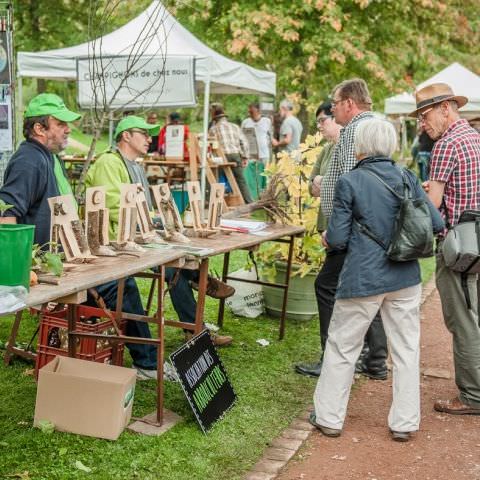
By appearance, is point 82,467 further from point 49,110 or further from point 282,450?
point 49,110

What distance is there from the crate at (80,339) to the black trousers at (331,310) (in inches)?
52.9

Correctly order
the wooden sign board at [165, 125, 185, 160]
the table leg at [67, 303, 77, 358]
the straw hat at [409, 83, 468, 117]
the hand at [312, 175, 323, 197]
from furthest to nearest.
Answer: the wooden sign board at [165, 125, 185, 160]
the hand at [312, 175, 323, 197]
the straw hat at [409, 83, 468, 117]
the table leg at [67, 303, 77, 358]

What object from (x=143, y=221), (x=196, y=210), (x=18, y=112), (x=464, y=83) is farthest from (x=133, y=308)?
(x=464, y=83)

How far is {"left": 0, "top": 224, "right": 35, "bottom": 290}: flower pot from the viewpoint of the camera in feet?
9.39

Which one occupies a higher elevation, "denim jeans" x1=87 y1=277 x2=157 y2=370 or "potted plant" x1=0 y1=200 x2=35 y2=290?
"potted plant" x1=0 y1=200 x2=35 y2=290

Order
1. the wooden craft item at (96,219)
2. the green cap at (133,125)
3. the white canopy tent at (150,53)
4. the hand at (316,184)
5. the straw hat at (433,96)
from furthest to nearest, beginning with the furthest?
the white canopy tent at (150,53) < the hand at (316,184) < the green cap at (133,125) < the straw hat at (433,96) < the wooden craft item at (96,219)

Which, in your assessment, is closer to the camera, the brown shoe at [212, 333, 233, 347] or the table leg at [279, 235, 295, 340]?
the brown shoe at [212, 333, 233, 347]

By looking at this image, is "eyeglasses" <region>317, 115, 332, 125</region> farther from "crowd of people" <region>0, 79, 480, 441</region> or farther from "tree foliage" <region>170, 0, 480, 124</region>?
"tree foliage" <region>170, 0, 480, 124</region>

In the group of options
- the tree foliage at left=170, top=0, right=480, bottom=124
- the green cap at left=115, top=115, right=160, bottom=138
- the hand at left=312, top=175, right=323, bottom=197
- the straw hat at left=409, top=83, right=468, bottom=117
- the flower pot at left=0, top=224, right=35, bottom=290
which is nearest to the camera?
the flower pot at left=0, top=224, right=35, bottom=290

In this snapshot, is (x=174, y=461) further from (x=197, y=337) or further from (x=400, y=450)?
(x=400, y=450)

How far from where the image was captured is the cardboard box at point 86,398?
392 centimetres

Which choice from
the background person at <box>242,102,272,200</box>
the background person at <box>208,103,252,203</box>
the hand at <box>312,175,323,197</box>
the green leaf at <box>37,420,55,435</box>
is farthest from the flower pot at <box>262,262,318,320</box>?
the background person at <box>242,102,272,200</box>

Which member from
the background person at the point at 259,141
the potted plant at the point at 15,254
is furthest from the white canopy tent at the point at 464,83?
the potted plant at the point at 15,254

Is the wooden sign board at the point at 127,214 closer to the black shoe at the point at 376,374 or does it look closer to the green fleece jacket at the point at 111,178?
the green fleece jacket at the point at 111,178
